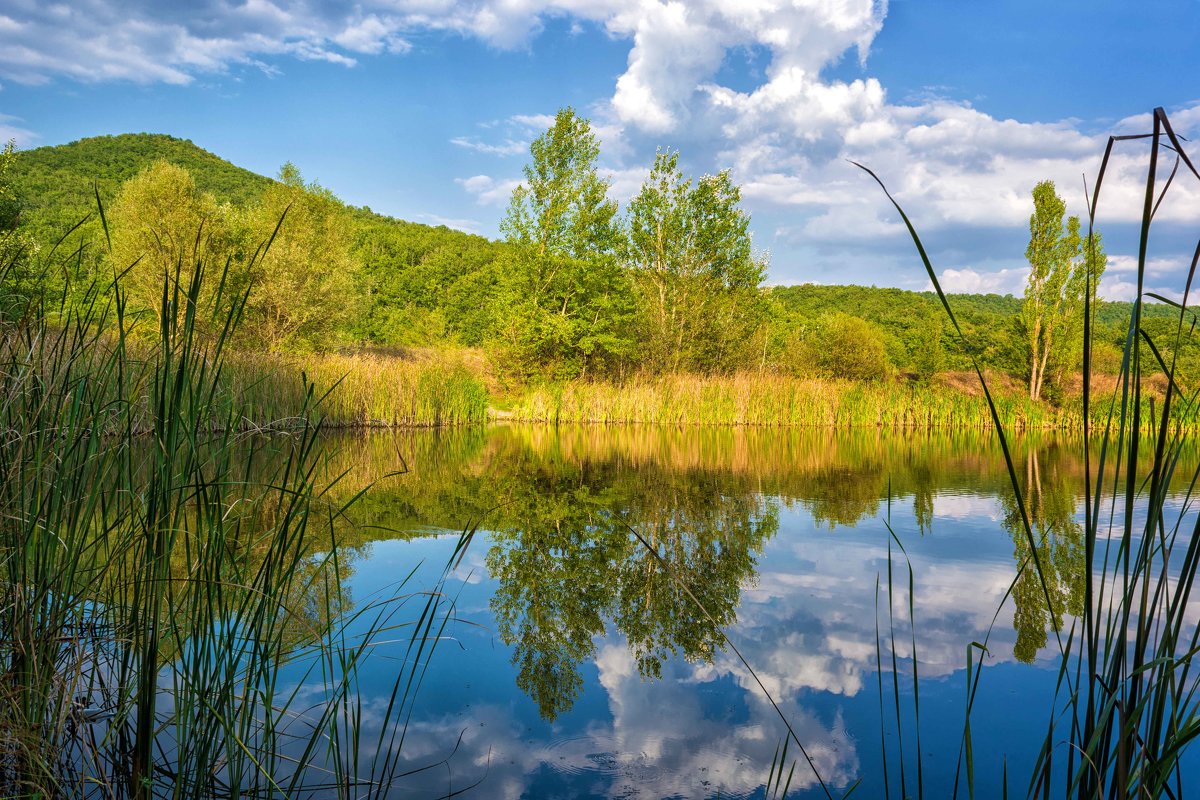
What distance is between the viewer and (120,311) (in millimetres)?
1362

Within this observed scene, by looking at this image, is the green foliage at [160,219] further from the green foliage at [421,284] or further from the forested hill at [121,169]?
the green foliage at [421,284]

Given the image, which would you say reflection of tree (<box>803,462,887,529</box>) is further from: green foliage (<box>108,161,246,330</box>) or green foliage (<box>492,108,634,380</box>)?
green foliage (<box>108,161,246,330</box>)

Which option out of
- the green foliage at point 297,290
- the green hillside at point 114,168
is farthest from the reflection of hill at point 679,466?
the green hillside at point 114,168

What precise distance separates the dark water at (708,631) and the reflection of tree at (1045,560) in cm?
2

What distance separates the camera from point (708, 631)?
331 centimetres

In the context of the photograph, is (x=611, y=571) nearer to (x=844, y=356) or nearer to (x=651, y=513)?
(x=651, y=513)

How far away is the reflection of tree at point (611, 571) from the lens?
303cm

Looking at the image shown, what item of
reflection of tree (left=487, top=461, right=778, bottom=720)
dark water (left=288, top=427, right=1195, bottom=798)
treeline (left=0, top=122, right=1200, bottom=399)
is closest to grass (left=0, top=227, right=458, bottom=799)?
dark water (left=288, top=427, right=1195, bottom=798)

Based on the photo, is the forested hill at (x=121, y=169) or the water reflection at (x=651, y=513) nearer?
the water reflection at (x=651, y=513)

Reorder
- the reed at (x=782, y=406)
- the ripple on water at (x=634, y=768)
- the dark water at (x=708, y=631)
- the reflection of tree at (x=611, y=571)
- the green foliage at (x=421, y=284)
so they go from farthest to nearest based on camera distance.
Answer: the green foliage at (x=421, y=284) → the reed at (x=782, y=406) → the reflection of tree at (x=611, y=571) → the dark water at (x=708, y=631) → the ripple on water at (x=634, y=768)

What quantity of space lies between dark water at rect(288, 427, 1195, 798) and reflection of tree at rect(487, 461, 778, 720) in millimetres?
17

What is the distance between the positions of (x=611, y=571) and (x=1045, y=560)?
250 centimetres

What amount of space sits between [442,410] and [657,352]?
8.62m

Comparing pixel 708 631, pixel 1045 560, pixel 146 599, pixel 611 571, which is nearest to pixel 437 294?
pixel 611 571
